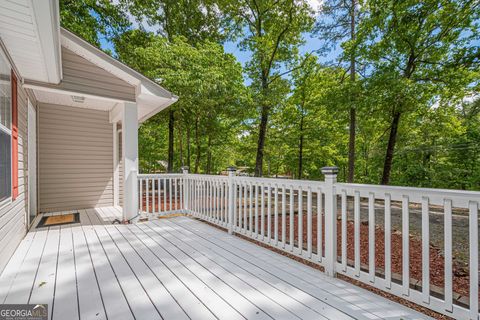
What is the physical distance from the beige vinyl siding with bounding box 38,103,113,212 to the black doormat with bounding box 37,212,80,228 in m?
0.64

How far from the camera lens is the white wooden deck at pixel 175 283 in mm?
1751

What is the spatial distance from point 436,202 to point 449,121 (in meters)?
10.1

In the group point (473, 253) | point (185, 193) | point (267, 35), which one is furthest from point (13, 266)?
point (267, 35)

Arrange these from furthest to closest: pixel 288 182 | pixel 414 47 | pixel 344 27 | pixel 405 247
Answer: pixel 344 27
pixel 414 47
pixel 288 182
pixel 405 247

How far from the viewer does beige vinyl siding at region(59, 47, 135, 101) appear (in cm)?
384

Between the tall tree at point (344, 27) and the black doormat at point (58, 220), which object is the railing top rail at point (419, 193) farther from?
the tall tree at point (344, 27)

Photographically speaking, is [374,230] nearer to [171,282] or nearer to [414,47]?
[171,282]

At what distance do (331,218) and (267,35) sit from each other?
33.4 feet

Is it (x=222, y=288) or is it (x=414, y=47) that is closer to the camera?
(x=222, y=288)

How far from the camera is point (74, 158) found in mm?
5434

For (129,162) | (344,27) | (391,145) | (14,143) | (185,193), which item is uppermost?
(344,27)

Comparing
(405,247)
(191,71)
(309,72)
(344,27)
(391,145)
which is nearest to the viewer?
(405,247)

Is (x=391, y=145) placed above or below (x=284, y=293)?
above

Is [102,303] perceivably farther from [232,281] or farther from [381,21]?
[381,21]
